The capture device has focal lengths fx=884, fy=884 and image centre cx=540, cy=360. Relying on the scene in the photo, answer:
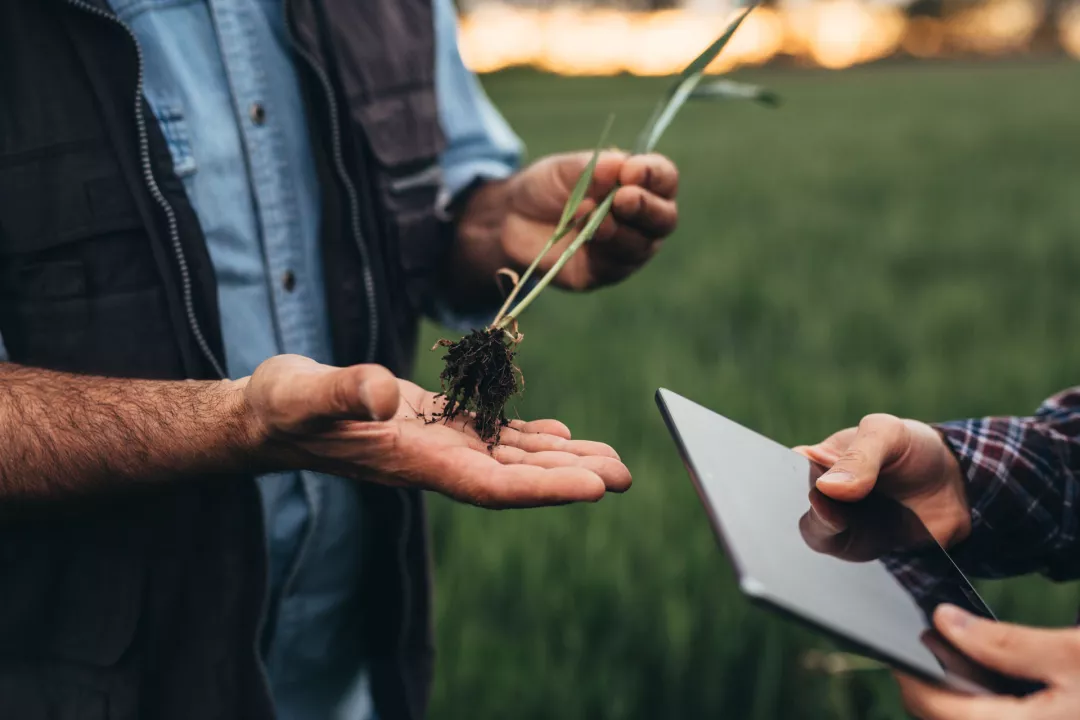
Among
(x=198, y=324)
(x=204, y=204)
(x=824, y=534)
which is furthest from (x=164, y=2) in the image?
(x=824, y=534)

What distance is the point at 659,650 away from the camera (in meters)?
1.96

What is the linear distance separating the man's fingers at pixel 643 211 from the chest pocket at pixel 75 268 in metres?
0.72

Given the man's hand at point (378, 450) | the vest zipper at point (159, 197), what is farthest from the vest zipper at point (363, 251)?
the man's hand at point (378, 450)

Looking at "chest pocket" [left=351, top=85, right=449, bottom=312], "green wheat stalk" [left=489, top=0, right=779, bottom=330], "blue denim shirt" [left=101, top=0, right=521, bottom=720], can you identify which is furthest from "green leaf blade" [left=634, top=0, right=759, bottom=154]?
"blue denim shirt" [left=101, top=0, right=521, bottom=720]

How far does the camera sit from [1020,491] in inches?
46.0

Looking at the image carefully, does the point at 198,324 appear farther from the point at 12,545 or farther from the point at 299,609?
the point at 299,609

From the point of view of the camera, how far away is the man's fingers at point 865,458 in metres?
0.97

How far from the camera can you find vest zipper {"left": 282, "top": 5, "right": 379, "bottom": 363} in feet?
4.40

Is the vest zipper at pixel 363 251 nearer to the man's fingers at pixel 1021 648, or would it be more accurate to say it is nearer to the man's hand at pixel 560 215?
the man's hand at pixel 560 215

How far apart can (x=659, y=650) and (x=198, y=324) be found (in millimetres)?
1275

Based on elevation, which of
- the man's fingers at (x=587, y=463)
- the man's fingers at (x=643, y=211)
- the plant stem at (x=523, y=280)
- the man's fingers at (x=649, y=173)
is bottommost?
the man's fingers at (x=587, y=463)

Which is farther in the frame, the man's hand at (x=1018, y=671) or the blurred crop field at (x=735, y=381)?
the blurred crop field at (x=735, y=381)

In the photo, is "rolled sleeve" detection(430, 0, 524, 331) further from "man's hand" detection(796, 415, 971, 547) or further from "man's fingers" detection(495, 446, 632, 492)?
"man's hand" detection(796, 415, 971, 547)

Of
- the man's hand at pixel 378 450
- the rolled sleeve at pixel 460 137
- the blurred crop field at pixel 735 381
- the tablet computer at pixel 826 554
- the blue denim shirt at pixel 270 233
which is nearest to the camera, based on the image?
the tablet computer at pixel 826 554
